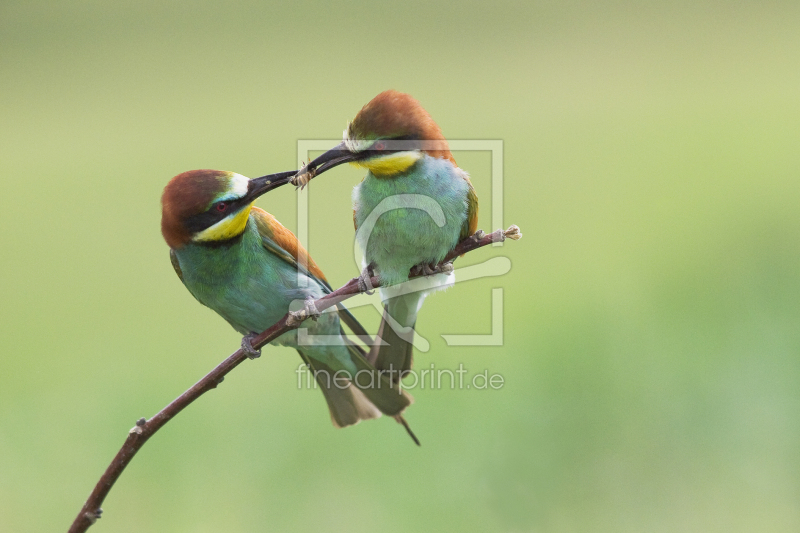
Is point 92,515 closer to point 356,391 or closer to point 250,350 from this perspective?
point 250,350

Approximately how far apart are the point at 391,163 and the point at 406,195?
14 centimetres

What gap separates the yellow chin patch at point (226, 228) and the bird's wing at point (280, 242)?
177mm

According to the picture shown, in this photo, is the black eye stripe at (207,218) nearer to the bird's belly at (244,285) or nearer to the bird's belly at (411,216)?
the bird's belly at (244,285)

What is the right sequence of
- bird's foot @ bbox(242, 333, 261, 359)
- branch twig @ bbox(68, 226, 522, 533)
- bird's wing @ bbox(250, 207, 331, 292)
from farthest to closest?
bird's wing @ bbox(250, 207, 331, 292), bird's foot @ bbox(242, 333, 261, 359), branch twig @ bbox(68, 226, 522, 533)

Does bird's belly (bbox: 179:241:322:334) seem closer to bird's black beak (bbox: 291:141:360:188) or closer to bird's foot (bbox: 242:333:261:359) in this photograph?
bird's foot (bbox: 242:333:261:359)

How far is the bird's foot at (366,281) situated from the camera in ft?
5.97

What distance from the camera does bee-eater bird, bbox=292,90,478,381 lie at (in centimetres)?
201

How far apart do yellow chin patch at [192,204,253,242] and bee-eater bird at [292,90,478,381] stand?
0.99ft

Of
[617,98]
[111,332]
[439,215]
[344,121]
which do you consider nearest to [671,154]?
[617,98]

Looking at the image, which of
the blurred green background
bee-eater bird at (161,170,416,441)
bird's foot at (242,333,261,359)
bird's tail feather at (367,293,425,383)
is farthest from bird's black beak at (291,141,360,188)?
the blurred green background

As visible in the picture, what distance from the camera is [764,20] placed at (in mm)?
9141

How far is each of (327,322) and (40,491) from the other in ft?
5.82

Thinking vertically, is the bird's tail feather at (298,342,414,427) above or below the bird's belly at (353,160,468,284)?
below

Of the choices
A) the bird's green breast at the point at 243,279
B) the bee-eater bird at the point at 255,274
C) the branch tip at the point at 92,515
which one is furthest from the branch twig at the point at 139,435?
the bird's green breast at the point at 243,279
